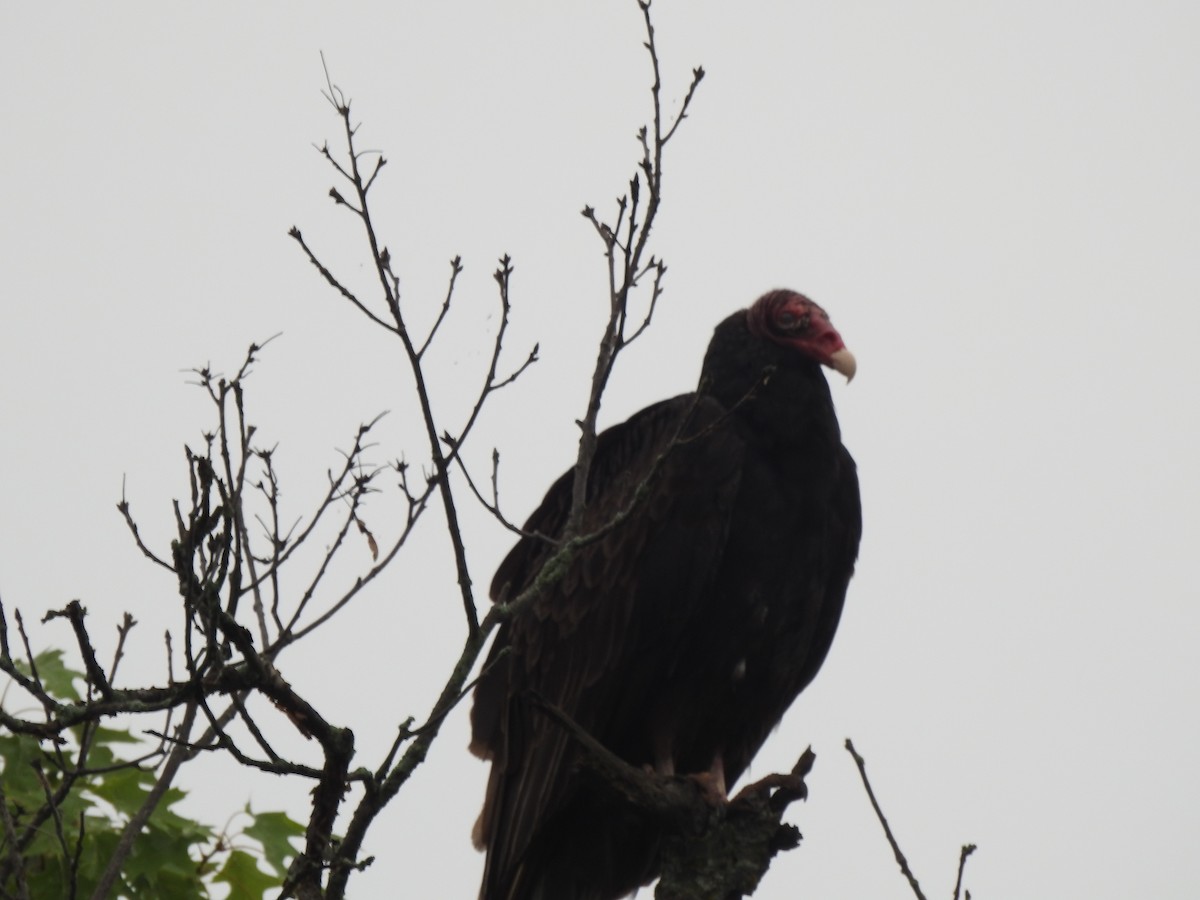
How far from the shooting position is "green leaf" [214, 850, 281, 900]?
378cm

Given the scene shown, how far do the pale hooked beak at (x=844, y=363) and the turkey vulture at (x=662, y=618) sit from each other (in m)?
0.01

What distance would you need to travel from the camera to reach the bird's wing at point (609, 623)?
154 inches

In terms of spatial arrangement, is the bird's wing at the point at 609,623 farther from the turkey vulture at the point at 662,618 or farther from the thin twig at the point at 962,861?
the thin twig at the point at 962,861

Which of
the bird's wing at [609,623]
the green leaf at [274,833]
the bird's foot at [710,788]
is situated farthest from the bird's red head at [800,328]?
the green leaf at [274,833]

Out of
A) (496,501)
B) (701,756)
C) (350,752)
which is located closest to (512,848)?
(701,756)

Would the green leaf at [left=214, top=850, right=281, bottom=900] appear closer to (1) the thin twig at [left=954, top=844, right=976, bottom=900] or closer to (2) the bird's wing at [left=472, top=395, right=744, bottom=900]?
(2) the bird's wing at [left=472, top=395, right=744, bottom=900]

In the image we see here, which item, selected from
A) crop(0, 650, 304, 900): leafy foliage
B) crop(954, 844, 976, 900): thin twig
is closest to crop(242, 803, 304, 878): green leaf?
crop(0, 650, 304, 900): leafy foliage

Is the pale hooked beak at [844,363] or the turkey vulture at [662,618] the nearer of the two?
the turkey vulture at [662,618]

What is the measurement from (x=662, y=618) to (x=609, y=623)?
0.16 m

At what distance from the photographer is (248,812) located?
3.90m

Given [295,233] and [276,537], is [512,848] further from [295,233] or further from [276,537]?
[295,233]

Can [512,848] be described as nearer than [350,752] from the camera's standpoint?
No

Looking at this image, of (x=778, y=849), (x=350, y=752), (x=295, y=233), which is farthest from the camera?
(x=778, y=849)

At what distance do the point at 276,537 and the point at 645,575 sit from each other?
1167 mm
